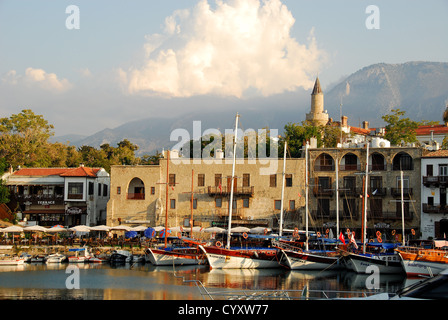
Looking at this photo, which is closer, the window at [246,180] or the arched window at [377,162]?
the arched window at [377,162]

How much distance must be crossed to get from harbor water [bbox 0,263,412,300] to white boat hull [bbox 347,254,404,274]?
0.85 m

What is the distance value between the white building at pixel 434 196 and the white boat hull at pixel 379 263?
14838 millimetres

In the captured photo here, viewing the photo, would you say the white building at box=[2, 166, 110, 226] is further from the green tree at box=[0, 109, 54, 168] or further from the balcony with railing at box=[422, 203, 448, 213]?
the balcony with railing at box=[422, 203, 448, 213]

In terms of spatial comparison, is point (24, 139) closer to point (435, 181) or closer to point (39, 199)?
point (39, 199)

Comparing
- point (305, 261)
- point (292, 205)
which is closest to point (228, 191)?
point (292, 205)

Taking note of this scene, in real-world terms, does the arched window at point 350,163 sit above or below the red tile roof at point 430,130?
below

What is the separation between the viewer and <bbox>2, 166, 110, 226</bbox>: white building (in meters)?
62.2

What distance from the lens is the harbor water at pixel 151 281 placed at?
1197 inches

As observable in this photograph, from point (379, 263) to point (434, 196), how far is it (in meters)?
17.3

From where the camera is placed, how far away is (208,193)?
2341 inches

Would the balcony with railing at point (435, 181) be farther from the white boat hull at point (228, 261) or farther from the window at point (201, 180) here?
the window at point (201, 180)

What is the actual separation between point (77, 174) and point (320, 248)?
29484 mm

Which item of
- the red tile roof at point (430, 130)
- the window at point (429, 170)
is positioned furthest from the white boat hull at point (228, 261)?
the red tile roof at point (430, 130)
